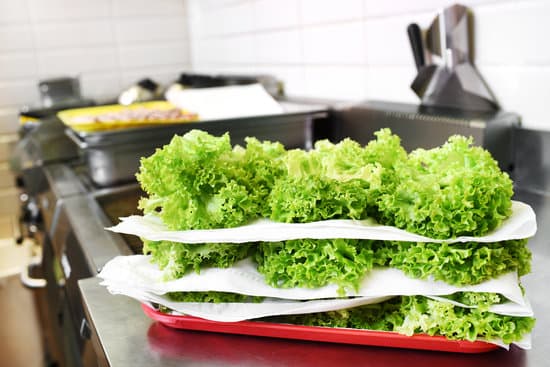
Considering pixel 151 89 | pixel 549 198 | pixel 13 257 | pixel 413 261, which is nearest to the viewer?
pixel 413 261

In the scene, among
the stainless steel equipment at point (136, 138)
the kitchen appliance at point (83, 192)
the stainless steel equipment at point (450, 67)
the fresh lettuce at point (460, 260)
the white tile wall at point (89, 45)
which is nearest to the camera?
the fresh lettuce at point (460, 260)

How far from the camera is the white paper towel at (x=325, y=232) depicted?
1.73ft

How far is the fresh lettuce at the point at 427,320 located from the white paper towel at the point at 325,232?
0.23ft

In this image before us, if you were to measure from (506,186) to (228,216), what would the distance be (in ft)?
0.93

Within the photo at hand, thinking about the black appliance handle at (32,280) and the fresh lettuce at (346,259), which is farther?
the black appliance handle at (32,280)

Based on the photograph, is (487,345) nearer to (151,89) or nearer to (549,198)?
(549,198)

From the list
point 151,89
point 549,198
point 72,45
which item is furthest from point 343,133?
point 72,45

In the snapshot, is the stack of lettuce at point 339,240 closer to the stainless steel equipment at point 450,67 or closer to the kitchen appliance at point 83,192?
the kitchen appliance at point 83,192

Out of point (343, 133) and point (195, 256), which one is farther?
point (343, 133)

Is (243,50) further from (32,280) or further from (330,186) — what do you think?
(330,186)

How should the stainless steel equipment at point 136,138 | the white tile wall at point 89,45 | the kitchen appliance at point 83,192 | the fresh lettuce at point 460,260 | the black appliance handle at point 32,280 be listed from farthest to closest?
the white tile wall at point 89,45, the black appliance handle at point 32,280, the stainless steel equipment at point 136,138, the kitchen appliance at point 83,192, the fresh lettuce at point 460,260

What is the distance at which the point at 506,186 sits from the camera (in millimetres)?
550

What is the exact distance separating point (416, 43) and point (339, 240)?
0.88 metres

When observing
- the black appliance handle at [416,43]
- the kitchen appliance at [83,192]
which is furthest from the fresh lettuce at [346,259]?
the black appliance handle at [416,43]
